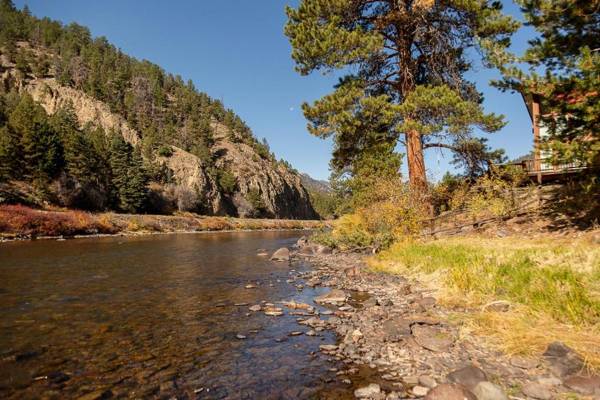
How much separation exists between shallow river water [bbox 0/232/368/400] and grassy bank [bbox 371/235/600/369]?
2.91 m

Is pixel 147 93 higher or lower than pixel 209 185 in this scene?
higher

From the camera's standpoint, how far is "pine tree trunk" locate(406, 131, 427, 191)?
642 inches

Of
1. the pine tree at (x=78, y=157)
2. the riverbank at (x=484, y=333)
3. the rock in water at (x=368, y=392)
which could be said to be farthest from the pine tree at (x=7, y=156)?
the rock in water at (x=368, y=392)

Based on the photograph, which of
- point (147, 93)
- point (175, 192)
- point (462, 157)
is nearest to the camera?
point (462, 157)

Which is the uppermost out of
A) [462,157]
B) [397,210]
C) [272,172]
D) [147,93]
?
[147,93]

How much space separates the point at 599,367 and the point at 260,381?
4.33m

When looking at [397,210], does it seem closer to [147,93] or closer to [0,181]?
[0,181]

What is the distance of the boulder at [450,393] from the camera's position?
13.2 ft

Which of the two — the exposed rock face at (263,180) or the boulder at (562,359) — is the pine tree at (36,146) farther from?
the boulder at (562,359)

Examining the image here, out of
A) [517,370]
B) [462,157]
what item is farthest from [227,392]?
[462,157]

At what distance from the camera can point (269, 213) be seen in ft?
363

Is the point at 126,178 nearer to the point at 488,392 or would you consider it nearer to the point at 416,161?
the point at 416,161

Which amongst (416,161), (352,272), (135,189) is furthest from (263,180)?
(352,272)

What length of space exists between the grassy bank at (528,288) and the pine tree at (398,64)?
226 inches
